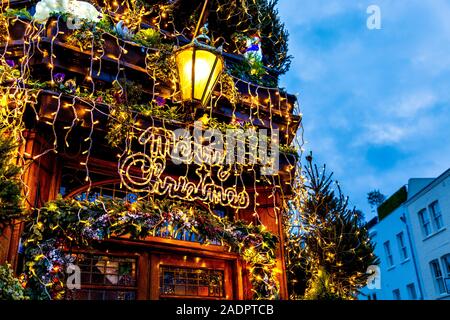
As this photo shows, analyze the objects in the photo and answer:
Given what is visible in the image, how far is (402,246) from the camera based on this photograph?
83.8 feet

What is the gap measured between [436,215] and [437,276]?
330 centimetres

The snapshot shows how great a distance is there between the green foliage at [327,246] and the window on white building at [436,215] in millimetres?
15601

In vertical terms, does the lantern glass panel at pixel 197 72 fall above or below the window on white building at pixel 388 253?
below

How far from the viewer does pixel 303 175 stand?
8.55 meters

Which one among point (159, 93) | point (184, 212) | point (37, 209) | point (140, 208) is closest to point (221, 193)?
point (184, 212)

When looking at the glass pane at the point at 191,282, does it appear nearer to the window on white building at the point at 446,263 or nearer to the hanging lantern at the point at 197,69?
the hanging lantern at the point at 197,69

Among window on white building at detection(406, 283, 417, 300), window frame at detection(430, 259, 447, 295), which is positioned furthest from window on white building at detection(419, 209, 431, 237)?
window on white building at detection(406, 283, 417, 300)

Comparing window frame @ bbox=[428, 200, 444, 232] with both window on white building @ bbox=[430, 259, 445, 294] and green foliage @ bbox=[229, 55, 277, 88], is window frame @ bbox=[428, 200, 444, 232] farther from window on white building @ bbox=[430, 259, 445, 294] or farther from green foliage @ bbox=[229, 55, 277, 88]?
green foliage @ bbox=[229, 55, 277, 88]

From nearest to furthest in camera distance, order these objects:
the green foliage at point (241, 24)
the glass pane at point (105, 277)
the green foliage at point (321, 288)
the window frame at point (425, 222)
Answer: the glass pane at point (105, 277)
the green foliage at point (321, 288)
the green foliage at point (241, 24)
the window frame at point (425, 222)

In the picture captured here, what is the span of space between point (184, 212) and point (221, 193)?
0.88 meters

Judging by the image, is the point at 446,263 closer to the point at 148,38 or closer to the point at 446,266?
the point at 446,266

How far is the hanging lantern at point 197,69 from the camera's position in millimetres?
5008

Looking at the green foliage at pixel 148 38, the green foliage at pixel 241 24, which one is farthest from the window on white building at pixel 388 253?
the green foliage at pixel 148 38
